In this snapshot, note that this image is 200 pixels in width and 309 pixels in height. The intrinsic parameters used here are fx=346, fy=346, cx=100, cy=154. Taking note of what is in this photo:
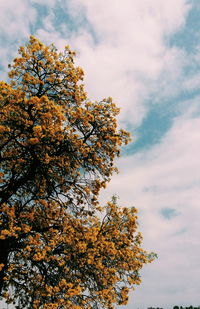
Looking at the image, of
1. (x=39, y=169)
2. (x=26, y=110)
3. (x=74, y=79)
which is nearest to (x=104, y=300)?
(x=39, y=169)

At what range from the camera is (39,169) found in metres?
16.9

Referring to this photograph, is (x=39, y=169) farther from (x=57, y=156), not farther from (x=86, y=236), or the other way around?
(x=86, y=236)

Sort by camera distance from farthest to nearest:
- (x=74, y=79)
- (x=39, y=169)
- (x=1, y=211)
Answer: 1. (x=74, y=79)
2. (x=39, y=169)
3. (x=1, y=211)

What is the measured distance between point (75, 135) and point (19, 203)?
4.64m

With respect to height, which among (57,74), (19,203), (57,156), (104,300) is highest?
(57,74)

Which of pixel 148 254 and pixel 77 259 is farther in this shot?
pixel 148 254

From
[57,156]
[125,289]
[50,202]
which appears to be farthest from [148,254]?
[57,156]

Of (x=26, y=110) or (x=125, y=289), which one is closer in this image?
(x=26, y=110)

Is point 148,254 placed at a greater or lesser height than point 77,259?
greater

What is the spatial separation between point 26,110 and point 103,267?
8.20 metres

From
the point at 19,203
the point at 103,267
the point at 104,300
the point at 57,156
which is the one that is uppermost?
the point at 57,156

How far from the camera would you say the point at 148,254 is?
18.8 m

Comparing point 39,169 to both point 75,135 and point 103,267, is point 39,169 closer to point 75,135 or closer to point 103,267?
point 75,135

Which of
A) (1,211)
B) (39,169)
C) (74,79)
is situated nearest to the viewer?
(1,211)
